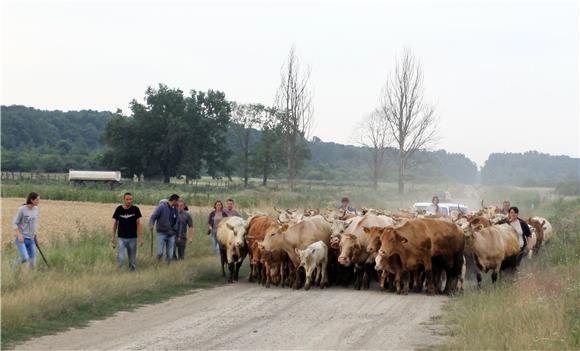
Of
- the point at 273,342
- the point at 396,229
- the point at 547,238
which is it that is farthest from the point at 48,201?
the point at 273,342

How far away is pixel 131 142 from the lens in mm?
81250

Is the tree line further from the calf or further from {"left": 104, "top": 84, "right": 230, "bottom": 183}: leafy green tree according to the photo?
the calf

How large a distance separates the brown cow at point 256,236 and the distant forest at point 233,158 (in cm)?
5077

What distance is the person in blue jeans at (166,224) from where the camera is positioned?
19.3m

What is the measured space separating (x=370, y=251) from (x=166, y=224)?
192 inches

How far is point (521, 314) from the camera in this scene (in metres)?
12.4

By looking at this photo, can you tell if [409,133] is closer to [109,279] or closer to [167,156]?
[167,156]

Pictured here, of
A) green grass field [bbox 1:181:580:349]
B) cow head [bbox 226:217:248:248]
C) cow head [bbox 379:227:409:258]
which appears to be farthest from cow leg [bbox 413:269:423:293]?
cow head [bbox 226:217:248:248]

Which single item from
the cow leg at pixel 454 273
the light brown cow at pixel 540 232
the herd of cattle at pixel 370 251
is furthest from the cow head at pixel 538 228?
the cow leg at pixel 454 273

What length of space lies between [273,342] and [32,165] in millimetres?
86553

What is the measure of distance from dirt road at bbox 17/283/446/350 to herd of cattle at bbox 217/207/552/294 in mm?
806

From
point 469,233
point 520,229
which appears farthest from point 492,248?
point 520,229

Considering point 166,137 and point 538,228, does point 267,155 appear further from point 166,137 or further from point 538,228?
point 538,228

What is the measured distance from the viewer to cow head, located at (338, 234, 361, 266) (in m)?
18.2
